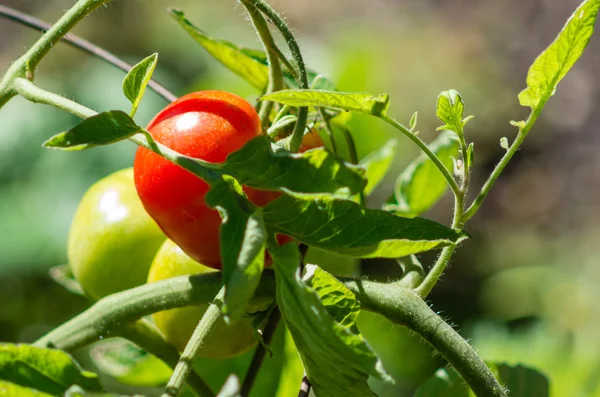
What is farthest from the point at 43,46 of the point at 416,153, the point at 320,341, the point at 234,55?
the point at 416,153

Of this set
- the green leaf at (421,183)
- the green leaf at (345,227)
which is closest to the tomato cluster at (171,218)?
the green leaf at (345,227)

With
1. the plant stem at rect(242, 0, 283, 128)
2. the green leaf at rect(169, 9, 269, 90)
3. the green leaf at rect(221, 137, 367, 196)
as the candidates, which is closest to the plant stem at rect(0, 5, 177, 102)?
the green leaf at rect(169, 9, 269, 90)

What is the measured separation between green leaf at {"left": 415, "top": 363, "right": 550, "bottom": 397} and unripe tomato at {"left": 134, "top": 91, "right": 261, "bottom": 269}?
0.29m

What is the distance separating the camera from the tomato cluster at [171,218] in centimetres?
61

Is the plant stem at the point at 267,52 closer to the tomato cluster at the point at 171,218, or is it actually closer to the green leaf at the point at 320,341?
the tomato cluster at the point at 171,218

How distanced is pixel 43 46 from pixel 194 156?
166 millimetres

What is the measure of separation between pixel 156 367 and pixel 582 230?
7.84 feet

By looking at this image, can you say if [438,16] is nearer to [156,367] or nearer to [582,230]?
[582,230]

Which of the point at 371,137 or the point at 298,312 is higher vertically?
the point at 371,137

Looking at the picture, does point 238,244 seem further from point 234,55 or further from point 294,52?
point 234,55

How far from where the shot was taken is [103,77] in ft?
6.82

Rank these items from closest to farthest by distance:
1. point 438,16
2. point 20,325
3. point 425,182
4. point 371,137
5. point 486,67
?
1. point 425,182
2. point 371,137
3. point 20,325
4. point 486,67
5. point 438,16

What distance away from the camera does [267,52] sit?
0.68 m

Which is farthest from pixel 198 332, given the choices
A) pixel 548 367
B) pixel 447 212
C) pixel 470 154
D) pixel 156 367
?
pixel 447 212
